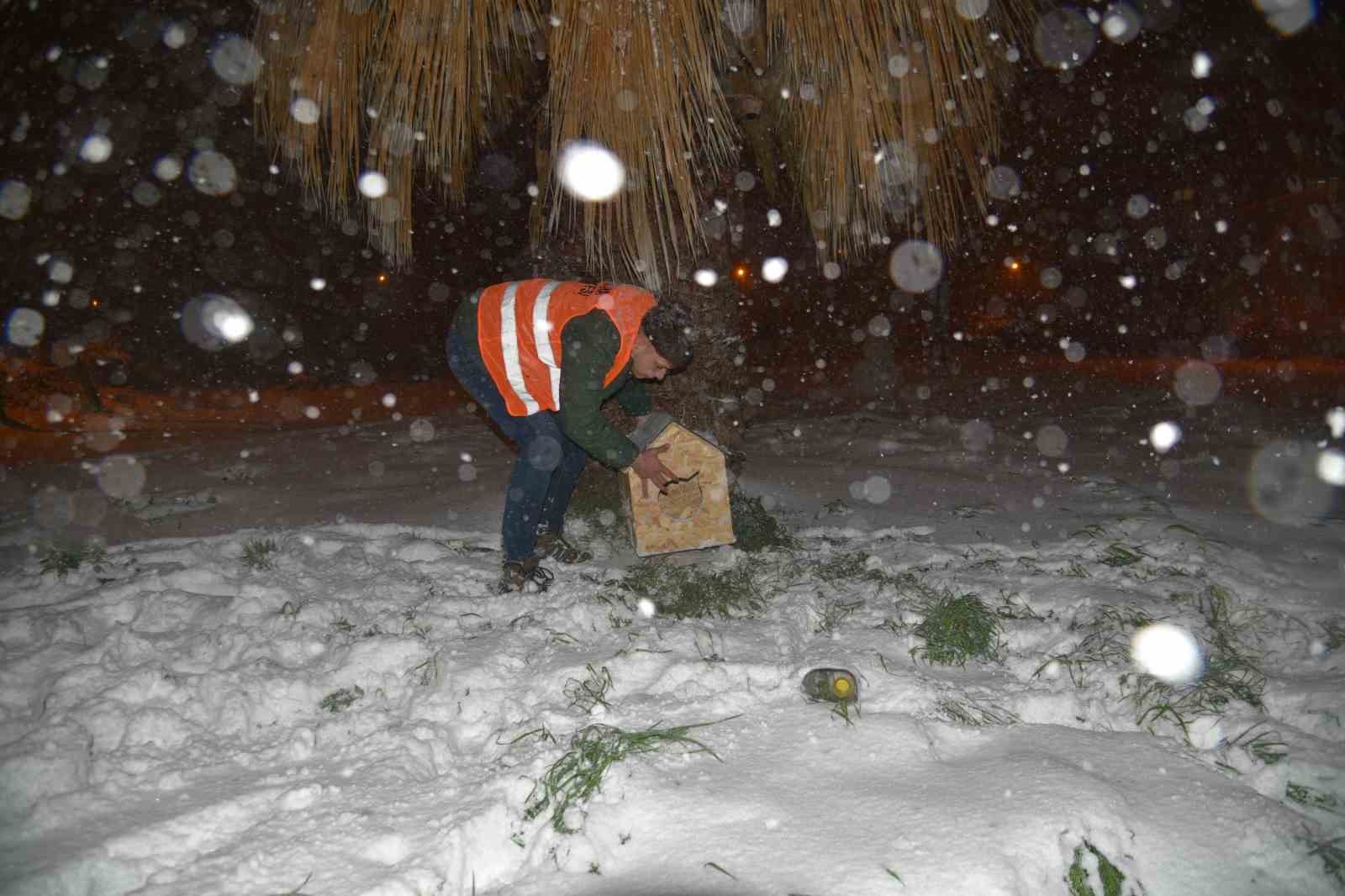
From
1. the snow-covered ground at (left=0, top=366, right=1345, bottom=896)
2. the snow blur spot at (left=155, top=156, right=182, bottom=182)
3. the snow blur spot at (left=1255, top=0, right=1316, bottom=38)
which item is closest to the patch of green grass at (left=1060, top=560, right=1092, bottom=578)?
the snow-covered ground at (left=0, top=366, right=1345, bottom=896)

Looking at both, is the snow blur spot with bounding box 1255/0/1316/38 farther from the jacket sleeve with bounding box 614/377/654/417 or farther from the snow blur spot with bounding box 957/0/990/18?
the jacket sleeve with bounding box 614/377/654/417

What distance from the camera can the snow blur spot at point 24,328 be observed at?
905cm

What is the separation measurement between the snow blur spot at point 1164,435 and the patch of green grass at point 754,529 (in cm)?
330

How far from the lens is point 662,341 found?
273 centimetres

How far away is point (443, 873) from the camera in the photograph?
143 centimetres

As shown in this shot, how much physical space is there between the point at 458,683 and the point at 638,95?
2005mm

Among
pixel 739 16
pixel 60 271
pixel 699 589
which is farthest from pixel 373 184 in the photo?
pixel 60 271

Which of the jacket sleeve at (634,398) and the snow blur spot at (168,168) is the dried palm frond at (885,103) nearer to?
the jacket sleeve at (634,398)

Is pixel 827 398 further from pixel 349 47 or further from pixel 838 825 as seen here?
pixel 838 825

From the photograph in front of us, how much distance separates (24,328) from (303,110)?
906cm

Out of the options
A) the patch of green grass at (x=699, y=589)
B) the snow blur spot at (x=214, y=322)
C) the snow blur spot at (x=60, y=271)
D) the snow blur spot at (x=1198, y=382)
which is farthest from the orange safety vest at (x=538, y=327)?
the snow blur spot at (x=214, y=322)

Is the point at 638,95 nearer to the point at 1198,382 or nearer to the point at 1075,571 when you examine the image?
the point at 1075,571

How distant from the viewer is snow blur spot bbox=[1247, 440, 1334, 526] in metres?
3.55

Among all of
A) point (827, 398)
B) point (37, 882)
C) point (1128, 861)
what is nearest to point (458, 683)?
point (37, 882)
